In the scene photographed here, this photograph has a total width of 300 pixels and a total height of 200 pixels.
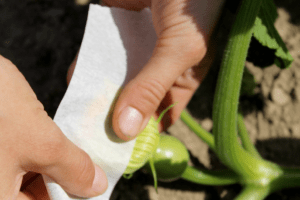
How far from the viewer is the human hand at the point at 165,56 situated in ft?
3.49

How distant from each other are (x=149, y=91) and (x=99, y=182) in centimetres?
38

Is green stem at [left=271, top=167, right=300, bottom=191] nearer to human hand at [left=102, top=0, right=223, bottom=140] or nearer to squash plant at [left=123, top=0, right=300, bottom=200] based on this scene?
squash plant at [left=123, top=0, right=300, bottom=200]

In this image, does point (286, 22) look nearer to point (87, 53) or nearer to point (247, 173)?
point (247, 173)

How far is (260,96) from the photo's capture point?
1.83 metres

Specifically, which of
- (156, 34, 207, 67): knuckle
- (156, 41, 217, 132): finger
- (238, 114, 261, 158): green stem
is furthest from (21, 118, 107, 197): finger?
(238, 114, 261, 158): green stem

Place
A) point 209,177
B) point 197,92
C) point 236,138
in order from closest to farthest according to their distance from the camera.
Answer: point 236,138 < point 209,177 < point 197,92

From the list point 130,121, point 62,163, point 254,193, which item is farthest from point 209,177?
point 62,163

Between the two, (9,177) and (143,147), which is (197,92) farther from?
(9,177)

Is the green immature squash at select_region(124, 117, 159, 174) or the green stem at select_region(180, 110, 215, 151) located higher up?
the green immature squash at select_region(124, 117, 159, 174)

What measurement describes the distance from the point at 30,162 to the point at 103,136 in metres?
0.31

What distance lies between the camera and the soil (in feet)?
5.41

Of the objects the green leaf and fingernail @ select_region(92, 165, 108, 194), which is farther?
the green leaf

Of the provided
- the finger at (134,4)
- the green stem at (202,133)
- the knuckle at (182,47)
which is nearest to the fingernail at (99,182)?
the knuckle at (182,47)

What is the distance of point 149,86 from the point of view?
1.07 meters
